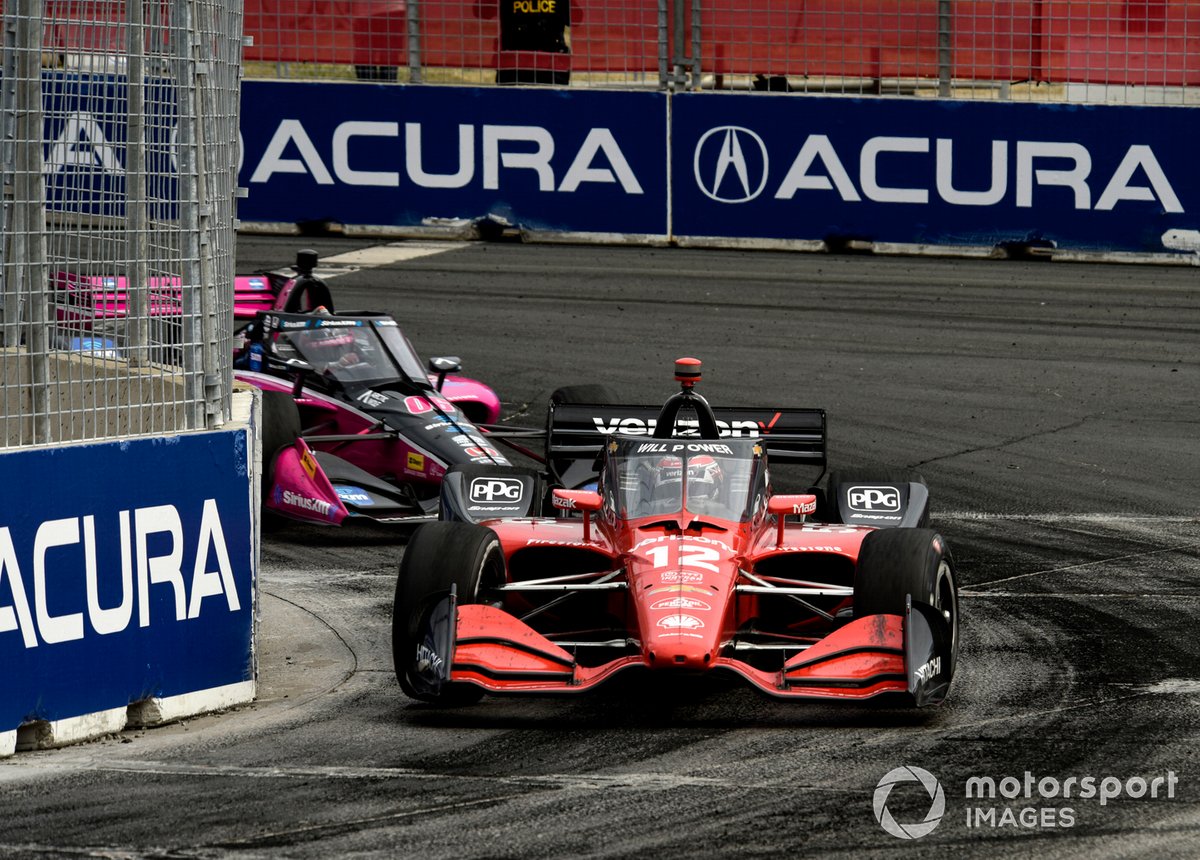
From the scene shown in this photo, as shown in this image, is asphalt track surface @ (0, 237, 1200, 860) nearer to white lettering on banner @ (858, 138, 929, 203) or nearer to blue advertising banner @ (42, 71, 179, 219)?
white lettering on banner @ (858, 138, 929, 203)

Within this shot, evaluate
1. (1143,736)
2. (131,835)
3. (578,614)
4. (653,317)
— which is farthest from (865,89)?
(131,835)

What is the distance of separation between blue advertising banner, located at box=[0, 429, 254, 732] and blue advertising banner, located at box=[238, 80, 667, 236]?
11.9 m

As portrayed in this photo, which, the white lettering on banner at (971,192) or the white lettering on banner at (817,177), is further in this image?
the white lettering on banner at (817,177)

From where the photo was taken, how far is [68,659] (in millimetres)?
7645

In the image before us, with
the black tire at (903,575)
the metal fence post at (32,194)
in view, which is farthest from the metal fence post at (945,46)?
the metal fence post at (32,194)

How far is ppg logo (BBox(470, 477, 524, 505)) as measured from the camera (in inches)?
398

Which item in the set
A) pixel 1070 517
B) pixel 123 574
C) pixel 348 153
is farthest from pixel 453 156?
pixel 123 574

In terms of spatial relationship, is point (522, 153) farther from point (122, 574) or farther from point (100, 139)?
point (122, 574)

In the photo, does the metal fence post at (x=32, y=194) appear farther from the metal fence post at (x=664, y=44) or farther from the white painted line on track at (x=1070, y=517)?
the metal fence post at (x=664, y=44)

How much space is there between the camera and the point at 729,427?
35.7ft

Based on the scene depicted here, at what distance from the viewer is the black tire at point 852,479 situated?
10.1m

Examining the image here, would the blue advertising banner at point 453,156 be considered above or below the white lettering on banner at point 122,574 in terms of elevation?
above

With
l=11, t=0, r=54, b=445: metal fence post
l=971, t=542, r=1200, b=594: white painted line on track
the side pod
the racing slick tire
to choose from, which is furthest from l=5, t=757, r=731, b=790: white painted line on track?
the racing slick tire

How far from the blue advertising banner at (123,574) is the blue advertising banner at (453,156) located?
11.9 metres
